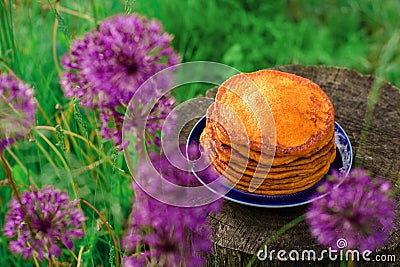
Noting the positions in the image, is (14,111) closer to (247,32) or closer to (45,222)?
(45,222)

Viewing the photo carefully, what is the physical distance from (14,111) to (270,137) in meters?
0.75

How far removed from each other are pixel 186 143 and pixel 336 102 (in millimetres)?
711

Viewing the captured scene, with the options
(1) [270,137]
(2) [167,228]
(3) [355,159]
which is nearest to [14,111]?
(2) [167,228]

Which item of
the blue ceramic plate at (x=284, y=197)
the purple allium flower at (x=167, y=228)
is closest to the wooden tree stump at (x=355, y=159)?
the blue ceramic plate at (x=284, y=197)

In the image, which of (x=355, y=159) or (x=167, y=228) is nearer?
(x=167, y=228)

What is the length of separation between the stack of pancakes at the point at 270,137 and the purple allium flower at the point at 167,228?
35 centimetres

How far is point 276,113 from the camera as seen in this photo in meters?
1.83

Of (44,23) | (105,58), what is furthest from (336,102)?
(44,23)

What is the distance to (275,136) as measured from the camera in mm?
1772

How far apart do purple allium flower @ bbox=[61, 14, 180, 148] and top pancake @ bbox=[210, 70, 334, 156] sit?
395 millimetres

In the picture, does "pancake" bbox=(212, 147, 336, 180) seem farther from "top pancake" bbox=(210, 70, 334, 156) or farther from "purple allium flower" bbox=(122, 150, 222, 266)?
"purple allium flower" bbox=(122, 150, 222, 266)

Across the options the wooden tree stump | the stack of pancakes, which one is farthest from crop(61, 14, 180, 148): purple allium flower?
the wooden tree stump

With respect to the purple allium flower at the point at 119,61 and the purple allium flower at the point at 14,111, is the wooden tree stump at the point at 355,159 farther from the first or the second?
the purple allium flower at the point at 14,111

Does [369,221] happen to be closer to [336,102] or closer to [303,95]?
[303,95]
